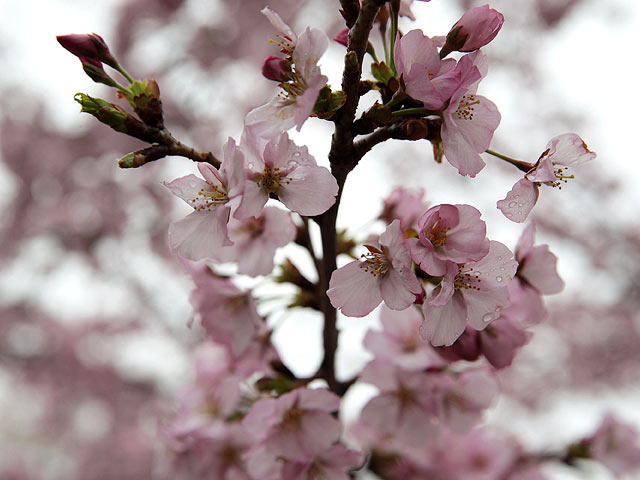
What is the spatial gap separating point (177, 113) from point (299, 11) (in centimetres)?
109

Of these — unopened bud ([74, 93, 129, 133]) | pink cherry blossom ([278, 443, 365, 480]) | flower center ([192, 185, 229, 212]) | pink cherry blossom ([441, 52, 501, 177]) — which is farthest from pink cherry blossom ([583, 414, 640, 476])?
unopened bud ([74, 93, 129, 133])

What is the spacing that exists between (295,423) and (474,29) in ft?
1.71

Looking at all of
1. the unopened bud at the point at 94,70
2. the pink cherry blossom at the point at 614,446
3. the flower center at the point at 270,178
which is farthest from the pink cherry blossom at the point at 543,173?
the pink cherry blossom at the point at 614,446

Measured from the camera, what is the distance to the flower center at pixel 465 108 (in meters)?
0.53

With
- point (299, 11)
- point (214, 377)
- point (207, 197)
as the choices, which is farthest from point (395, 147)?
point (207, 197)

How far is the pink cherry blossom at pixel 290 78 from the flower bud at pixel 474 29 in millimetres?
131

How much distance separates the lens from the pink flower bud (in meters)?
0.53

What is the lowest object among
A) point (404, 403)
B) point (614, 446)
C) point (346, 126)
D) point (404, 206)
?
point (614, 446)

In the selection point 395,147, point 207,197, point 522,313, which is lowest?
point 395,147

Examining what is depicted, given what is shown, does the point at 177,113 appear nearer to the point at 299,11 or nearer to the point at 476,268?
the point at 299,11

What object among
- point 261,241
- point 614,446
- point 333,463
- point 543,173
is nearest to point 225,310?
point 261,241

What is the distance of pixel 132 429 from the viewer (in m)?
4.45

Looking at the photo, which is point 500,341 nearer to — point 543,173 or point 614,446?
point 543,173

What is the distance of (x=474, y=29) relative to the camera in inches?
21.0
